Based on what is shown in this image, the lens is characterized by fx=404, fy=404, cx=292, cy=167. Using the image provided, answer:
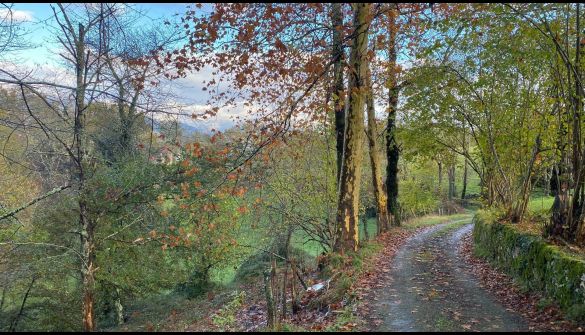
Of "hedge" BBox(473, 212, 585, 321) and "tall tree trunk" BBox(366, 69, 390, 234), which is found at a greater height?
"tall tree trunk" BBox(366, 69, 390, 234)

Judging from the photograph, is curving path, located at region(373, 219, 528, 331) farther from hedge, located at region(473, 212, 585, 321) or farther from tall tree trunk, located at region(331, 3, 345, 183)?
tall tree trunk, located at region(331, 3, 345, 183)

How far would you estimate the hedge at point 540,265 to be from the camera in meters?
6.33

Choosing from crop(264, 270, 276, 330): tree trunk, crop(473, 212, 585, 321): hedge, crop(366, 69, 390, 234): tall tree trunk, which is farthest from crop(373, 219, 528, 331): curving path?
crop(366, 69, 390, 234): tall tree trunk

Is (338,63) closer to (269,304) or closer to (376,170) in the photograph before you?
(376,170)

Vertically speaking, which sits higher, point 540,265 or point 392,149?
point 392,149

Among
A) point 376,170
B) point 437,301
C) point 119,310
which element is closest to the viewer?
point 437,301

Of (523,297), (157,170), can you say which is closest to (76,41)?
(157,170)

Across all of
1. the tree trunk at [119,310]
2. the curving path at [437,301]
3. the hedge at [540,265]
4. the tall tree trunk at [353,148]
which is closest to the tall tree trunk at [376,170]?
the curving path at [437,301]

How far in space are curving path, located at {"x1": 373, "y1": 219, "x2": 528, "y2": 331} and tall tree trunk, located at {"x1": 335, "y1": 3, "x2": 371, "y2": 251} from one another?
5.58ft

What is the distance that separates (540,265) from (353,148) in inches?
199

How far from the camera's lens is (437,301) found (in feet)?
25.5

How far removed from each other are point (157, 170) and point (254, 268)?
6950 mm

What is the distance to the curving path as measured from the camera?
6.47 m

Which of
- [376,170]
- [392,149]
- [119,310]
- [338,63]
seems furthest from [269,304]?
[392,149]
